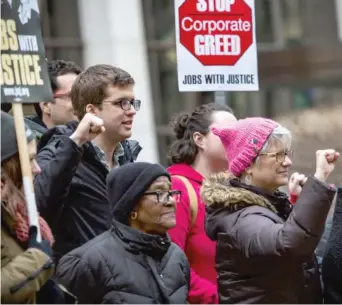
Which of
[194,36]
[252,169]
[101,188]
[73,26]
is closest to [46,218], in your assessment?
[101,188]

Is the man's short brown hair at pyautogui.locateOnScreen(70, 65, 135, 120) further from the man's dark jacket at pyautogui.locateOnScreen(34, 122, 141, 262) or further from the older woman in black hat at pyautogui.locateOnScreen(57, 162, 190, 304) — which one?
the older woman in black hat at pyautogui.locateOnScreen(57, 162, 190, 304)

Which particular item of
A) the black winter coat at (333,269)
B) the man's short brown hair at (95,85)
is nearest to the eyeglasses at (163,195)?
the black winter coat at (333,269)

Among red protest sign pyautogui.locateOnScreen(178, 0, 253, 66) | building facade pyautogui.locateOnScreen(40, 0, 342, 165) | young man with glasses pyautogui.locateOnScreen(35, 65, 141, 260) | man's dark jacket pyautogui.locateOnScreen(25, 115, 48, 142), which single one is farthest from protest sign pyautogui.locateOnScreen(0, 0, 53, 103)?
building facade pyautogui.locateOnScreen(40, 0, 342, 165)

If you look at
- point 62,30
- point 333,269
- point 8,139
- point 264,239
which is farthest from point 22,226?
point 62,30

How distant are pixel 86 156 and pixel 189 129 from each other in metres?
0.87

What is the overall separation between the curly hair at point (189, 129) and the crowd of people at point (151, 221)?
0.30m

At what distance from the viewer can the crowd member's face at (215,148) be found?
22.9 ft

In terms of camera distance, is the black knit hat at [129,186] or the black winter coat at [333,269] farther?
the black winter coat at [333,269]

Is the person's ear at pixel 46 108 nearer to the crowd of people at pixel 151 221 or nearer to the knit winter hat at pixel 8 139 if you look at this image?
the crowd of people at pixel 151 221

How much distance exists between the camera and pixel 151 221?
223 inches

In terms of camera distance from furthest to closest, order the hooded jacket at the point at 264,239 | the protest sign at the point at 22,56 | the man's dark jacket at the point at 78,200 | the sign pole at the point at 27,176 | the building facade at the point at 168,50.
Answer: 1. the building facade at the point at 168,50
2. the man's dark jacket at the point at 78,200
3. the protest sign at the point at 22,56
4. the hooded jacket at the point at 264,239
5. the sign pole at the point at 27,176

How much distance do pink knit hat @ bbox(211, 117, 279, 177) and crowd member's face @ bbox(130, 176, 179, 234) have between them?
43cm

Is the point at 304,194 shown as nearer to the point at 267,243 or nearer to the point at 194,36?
the point at 267,243

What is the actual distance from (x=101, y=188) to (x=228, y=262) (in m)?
0.84
